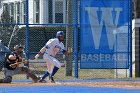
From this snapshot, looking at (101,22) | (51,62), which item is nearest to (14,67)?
(51,62)

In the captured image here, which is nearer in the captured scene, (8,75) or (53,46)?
(8,75)

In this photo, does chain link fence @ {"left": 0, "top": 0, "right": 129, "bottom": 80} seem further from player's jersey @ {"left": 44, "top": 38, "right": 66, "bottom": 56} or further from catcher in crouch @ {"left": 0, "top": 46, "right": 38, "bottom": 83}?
catcher in crouch @ {"left": 0, "top": 46, "right": 38, "bottom": 83}

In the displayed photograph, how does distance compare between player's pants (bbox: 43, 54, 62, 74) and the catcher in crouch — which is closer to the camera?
the catcher in crouch

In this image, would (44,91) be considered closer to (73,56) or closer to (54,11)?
(73,56)

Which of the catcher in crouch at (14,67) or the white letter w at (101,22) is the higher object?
the white letter w at (101,22)

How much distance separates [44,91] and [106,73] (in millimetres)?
10077

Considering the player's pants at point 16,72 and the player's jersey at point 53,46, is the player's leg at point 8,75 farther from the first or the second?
the player's jersey at point 53,46

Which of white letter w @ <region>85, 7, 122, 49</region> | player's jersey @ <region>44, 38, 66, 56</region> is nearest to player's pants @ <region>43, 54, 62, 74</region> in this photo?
player's jersey @ <region>44, 38, 66, 56</region>

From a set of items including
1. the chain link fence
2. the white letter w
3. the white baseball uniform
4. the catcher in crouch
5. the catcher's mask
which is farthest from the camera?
the chain link fence

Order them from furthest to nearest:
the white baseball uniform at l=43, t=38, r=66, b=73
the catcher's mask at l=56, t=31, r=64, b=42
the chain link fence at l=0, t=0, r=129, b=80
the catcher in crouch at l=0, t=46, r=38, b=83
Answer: the chain link fence at l=0, t=0, r=129, b=80 → the white baseball uniform at l=43, t=38, r=66, b=73 → the catcher's mask at l=56, t=31, r=64, b=42 → the catcher in crouch at l=0, t=46, r=38, b=83

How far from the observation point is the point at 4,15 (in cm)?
3275

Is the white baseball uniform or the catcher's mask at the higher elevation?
the catcher's mask

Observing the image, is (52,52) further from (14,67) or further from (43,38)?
(43,38)

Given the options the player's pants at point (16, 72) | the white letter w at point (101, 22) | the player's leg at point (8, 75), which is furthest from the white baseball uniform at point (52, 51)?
the white letter w at point (101, 22)
